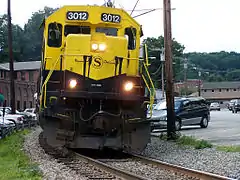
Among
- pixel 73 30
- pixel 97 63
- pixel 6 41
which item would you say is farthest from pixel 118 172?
pixel 6 41

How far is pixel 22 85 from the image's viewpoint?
3009 inches

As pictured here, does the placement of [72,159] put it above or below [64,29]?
below

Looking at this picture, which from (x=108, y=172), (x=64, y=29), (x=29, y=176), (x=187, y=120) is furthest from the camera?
(x=187, y=120)

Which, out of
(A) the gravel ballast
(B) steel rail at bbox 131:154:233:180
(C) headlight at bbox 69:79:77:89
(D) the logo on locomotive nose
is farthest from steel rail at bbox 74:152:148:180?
(D) the logo on locomotive nose

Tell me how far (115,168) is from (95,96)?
8.70ft

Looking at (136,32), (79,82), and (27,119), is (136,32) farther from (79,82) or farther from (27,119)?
(27,119)

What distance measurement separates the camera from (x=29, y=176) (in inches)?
396

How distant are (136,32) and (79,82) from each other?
2.70 metres

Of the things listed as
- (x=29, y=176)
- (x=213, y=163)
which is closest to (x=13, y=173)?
(x=29, y=176)

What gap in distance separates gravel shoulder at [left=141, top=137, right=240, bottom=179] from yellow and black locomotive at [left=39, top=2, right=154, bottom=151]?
1301mm

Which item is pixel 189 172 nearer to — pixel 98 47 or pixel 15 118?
pixel 98 47

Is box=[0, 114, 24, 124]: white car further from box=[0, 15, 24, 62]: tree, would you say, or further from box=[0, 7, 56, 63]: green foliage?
box=[0, 7, 56, 63]: green foliage

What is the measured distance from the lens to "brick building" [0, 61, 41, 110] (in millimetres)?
70625

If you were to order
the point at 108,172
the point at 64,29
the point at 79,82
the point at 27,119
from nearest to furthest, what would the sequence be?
1. the point at 108,172
2. the point at 79,82
3. the point at 64,29
4. the point at 27,119
